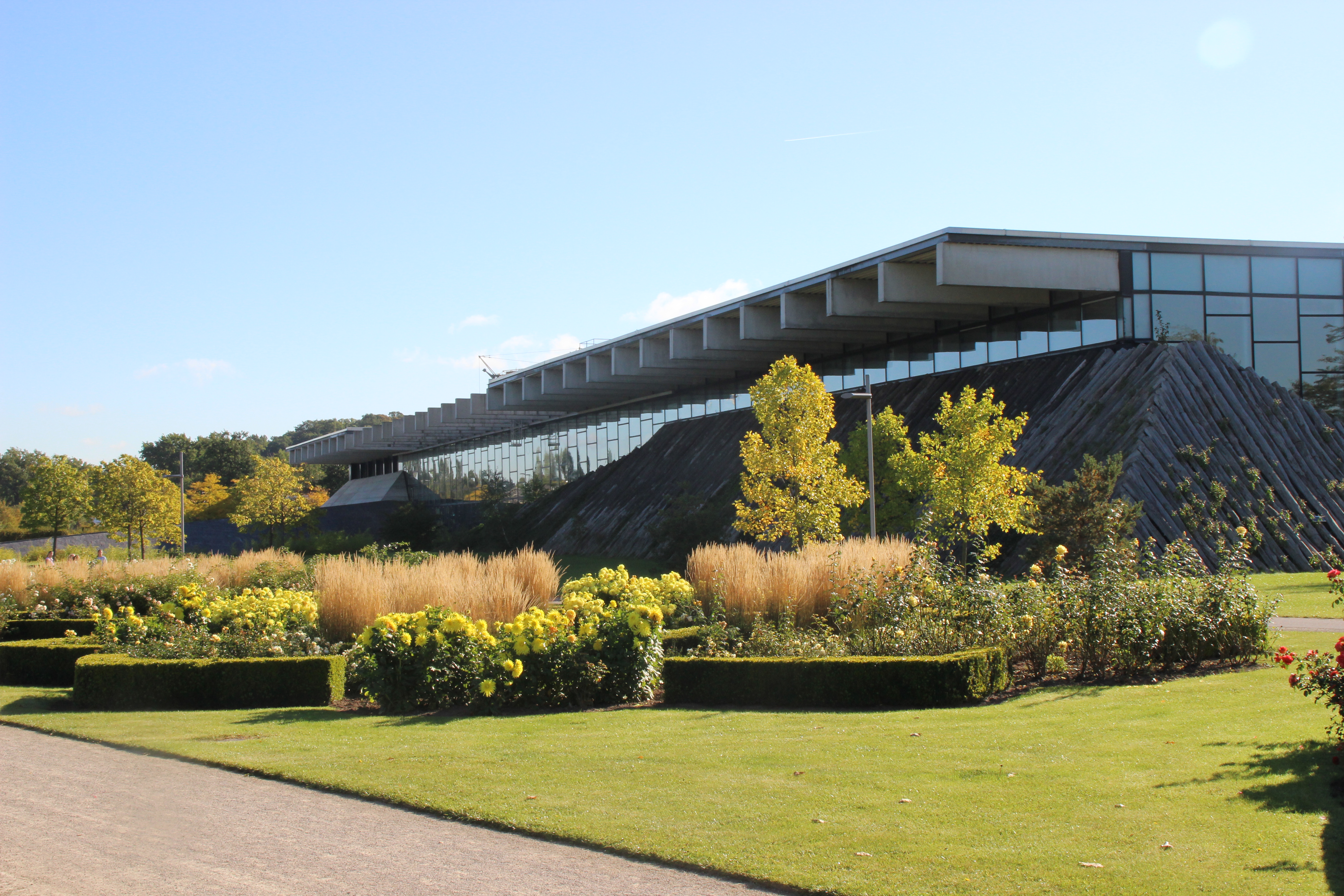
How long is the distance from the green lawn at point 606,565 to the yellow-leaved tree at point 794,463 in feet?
22.8

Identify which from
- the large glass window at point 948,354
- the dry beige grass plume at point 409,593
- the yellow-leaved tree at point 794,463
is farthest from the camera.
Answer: the large glass window at point 948,354

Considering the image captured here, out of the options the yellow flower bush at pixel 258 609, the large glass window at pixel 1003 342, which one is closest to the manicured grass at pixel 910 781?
the yellow flower bush at pixel 258 609

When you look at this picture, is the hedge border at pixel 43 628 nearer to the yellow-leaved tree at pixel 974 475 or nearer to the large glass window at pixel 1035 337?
the yellow-leaved tree at pixel 974 475

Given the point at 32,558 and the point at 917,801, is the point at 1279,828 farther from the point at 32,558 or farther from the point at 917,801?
the point at 32,558

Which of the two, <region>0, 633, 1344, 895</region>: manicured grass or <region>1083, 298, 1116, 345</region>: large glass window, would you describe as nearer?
<region>0, 633, 1344, 895</region>: manicured grass

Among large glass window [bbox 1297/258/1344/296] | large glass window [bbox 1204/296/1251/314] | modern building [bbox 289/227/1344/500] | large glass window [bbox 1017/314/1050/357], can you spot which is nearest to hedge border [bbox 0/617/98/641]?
modern building [bbox 289/227/1344/500]

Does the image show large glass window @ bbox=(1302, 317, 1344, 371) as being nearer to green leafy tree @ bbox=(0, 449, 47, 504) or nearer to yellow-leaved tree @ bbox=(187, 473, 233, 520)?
yellow-leaved tree @ bbox=(187, 473, 233, 520)

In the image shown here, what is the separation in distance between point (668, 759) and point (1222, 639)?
635 centimetres

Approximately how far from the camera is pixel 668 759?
7.33 m

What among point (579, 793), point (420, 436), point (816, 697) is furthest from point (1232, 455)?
point (420, 436)

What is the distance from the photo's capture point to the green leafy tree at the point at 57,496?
47438 mm

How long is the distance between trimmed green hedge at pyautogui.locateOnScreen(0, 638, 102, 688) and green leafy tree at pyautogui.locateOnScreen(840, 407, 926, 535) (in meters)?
17.4

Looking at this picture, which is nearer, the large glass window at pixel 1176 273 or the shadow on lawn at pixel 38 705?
the shadow on lawn at pixel 38 705

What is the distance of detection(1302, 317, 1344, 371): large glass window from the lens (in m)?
27.4
